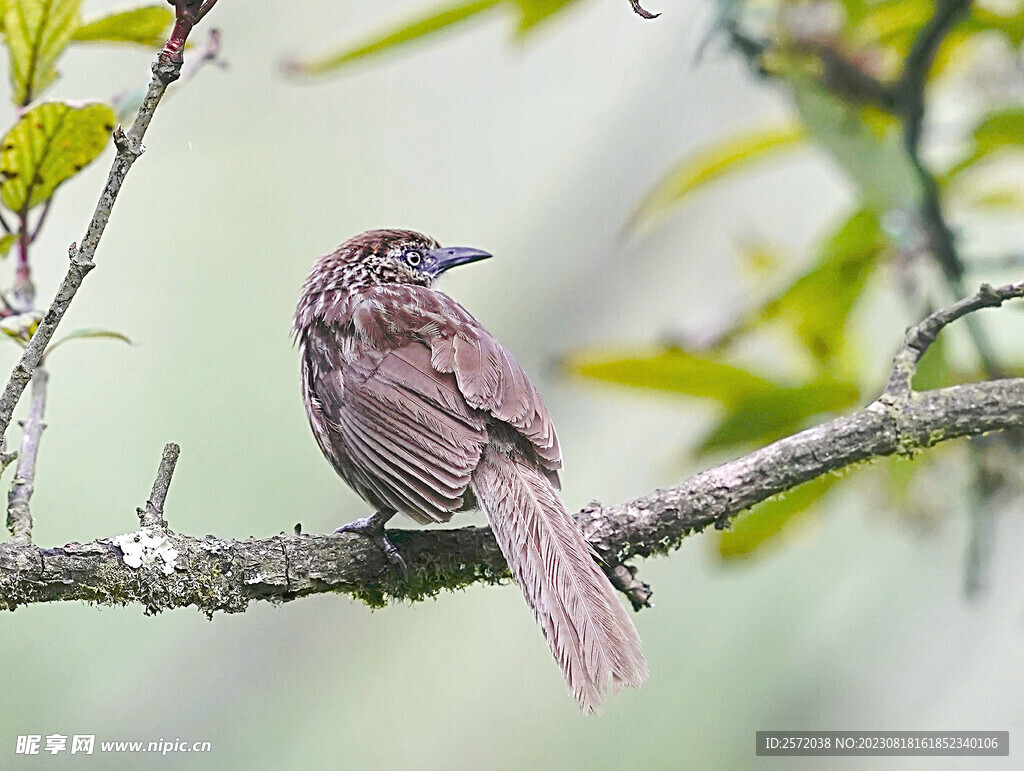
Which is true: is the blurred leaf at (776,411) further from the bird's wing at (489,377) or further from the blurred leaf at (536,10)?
the blurred leaf at (536,10)

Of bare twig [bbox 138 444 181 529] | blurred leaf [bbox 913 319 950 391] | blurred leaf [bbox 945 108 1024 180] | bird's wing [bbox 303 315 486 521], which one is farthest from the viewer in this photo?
blurred leaf [bbox 945 108 1024 180]

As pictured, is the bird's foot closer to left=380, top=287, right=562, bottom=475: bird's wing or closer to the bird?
the bird

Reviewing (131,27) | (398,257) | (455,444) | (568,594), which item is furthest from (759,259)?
(131,27)

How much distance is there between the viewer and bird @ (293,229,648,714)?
1.86 metres

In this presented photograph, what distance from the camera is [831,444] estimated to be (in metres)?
1.96

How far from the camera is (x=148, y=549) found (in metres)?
1.69

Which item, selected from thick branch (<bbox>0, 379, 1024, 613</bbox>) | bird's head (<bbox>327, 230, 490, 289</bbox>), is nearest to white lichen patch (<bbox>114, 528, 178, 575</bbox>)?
thick branch (<bbox>0, 379, 1024, 613</bbox>)

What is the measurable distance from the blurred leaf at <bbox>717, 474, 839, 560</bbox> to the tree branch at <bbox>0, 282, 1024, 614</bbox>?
60 cm

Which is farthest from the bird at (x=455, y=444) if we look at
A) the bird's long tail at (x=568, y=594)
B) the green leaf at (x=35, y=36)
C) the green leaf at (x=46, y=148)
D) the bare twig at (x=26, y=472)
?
the green leaf at (x=35, y=36)

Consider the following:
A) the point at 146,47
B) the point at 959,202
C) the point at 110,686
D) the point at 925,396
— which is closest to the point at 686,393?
the point at 925,396

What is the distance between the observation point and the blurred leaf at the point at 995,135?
261 cm

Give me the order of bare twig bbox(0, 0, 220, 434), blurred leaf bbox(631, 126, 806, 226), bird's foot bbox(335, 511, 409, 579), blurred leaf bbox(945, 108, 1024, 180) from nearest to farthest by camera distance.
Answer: bare twig bbox(0, 0, 220, 434) < bird's foot bbox(335, 511, 409, 579) < blurred leaf bbox(945, 108, 1024, 180) < blurred leaf bbox(631, 126, 806, 226)

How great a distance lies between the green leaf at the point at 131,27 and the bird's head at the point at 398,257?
84cm

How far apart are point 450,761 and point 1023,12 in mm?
3319
